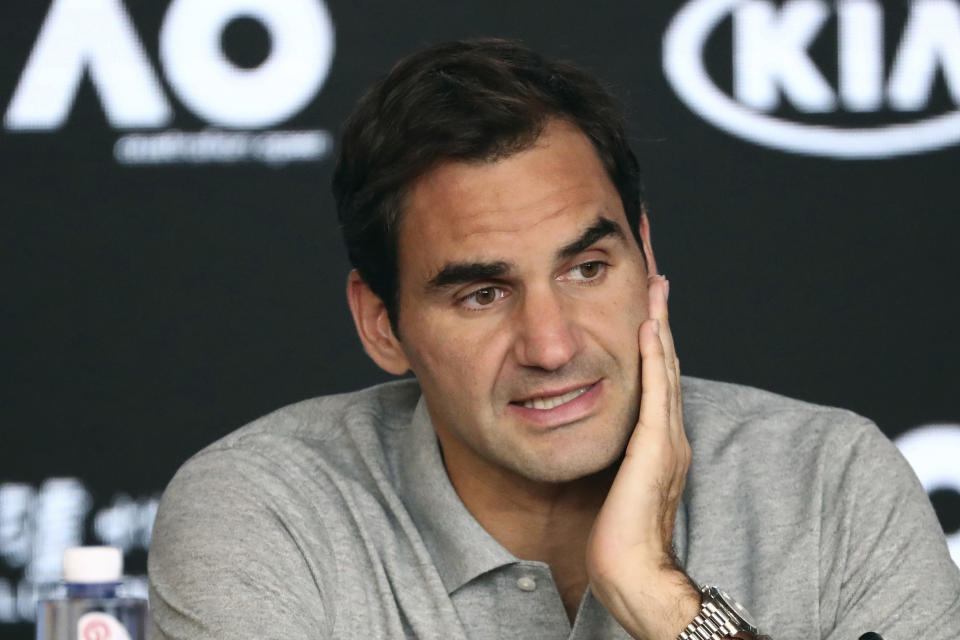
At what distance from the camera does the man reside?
183 centimetres

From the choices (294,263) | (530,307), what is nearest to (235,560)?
(530,307)

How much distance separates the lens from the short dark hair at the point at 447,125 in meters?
1.96

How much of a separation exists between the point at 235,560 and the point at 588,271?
60 cm

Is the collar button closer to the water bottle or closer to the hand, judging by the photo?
the hand

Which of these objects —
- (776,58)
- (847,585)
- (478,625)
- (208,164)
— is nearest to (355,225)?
(478,625)

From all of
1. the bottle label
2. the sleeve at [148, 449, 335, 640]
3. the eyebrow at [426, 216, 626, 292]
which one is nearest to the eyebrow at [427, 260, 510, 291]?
the eyebrow at [426, 216, 626, 292]

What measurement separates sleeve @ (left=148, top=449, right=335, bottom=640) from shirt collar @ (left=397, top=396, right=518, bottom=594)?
0.17 meters

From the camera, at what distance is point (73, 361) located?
3.10 m

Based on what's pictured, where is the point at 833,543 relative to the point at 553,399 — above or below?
below

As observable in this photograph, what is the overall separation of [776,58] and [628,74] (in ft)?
1.02

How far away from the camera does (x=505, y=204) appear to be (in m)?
1.92

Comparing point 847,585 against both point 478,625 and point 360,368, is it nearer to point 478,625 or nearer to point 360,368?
point 478,625

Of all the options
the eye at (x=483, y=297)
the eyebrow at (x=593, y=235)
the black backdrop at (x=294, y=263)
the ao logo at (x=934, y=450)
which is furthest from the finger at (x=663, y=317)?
the ao logo at (x=934, y=450)

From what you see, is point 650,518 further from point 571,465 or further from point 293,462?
point 293,462
